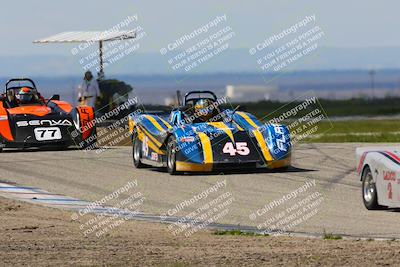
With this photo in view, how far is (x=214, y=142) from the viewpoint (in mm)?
20516

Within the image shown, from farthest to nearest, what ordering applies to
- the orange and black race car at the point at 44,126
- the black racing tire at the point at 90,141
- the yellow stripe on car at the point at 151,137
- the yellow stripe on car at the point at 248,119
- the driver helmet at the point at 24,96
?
the driver helmet at the point at 24,96 → the black racing tire at the point at 90,141 → the orange and black race car at the point at 44,126 → the yellow stripe on car at the point at 151,137 → the yellow stripe on car at the point at 248,119

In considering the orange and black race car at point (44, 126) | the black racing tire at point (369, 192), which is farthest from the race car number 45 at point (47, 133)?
the black racing tire at point (369, 192)

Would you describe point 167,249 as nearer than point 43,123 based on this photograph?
Yes

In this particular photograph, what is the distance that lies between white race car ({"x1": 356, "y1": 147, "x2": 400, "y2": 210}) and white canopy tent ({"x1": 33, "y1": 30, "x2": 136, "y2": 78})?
74.8 ft

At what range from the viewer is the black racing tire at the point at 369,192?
607 inches

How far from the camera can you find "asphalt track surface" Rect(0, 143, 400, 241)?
48.1 feet

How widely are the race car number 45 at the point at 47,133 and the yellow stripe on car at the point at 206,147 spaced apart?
692 cm

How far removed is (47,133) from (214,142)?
7.19 meters

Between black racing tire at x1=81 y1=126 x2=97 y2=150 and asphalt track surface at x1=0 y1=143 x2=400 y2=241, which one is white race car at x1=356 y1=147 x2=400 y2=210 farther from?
black racing tire at x1=81 y1=126 x2=97 y2=150

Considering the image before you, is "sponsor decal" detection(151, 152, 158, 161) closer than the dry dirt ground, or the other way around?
the dry dirt ground

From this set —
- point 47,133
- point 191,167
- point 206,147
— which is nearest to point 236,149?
point 206,147

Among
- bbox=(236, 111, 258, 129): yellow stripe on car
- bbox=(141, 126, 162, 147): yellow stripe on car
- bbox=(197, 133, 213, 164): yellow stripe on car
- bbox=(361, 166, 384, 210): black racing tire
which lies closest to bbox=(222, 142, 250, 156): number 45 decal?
bbox=(197, 133, 213, 164): yellow stripe on car

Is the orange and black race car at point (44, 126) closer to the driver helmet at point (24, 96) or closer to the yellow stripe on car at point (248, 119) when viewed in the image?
the driver helmet at point (24, 96)

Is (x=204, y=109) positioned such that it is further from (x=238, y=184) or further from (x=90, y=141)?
(x=90, y=141)
